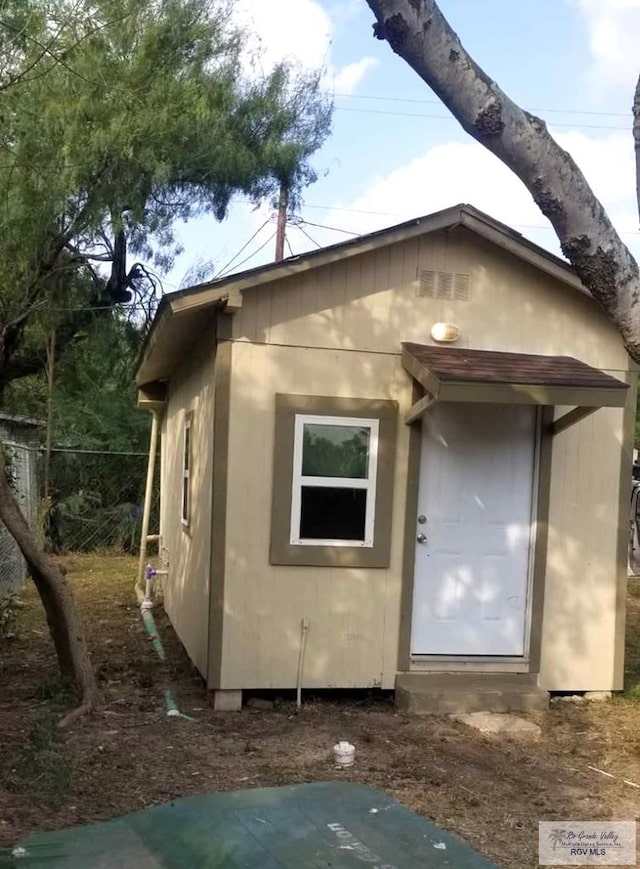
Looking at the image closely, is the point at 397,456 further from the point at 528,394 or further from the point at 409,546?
the point at 528,394

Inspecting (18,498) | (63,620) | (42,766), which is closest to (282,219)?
(18,498)

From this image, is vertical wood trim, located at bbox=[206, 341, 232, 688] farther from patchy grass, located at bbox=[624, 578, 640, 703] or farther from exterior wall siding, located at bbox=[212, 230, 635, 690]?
Answer: patchy grass, located at bbox=[624, 578, 640, 703]

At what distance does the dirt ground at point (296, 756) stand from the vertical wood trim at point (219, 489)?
23.3 inches

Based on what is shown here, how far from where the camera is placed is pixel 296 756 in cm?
521

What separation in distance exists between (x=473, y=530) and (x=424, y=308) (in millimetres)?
A: 1698

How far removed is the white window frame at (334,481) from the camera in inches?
249

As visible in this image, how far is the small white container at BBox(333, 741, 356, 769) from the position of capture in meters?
5.04

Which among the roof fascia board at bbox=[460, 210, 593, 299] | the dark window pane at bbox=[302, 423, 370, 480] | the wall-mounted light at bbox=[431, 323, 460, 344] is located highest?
the roof fascia board at bbox=[460, 210, 593, 299]

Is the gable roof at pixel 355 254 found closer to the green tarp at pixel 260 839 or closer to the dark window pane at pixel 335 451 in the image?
the dark window pane at pixel 335 451

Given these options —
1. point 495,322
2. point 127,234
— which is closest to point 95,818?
point 495,322

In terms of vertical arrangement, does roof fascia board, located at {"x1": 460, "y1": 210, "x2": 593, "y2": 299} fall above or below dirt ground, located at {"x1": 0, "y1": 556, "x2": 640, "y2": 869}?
above

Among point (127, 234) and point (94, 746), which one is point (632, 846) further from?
point (127, 234)

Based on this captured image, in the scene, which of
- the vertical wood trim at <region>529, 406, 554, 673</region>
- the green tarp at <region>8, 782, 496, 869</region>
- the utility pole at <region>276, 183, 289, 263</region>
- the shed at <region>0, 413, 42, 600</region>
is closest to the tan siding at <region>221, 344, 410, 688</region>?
the vertical wood trim at <region>529, 406, 554, 673</region>

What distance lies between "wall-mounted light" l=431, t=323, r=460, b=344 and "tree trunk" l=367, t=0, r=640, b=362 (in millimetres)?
2098
